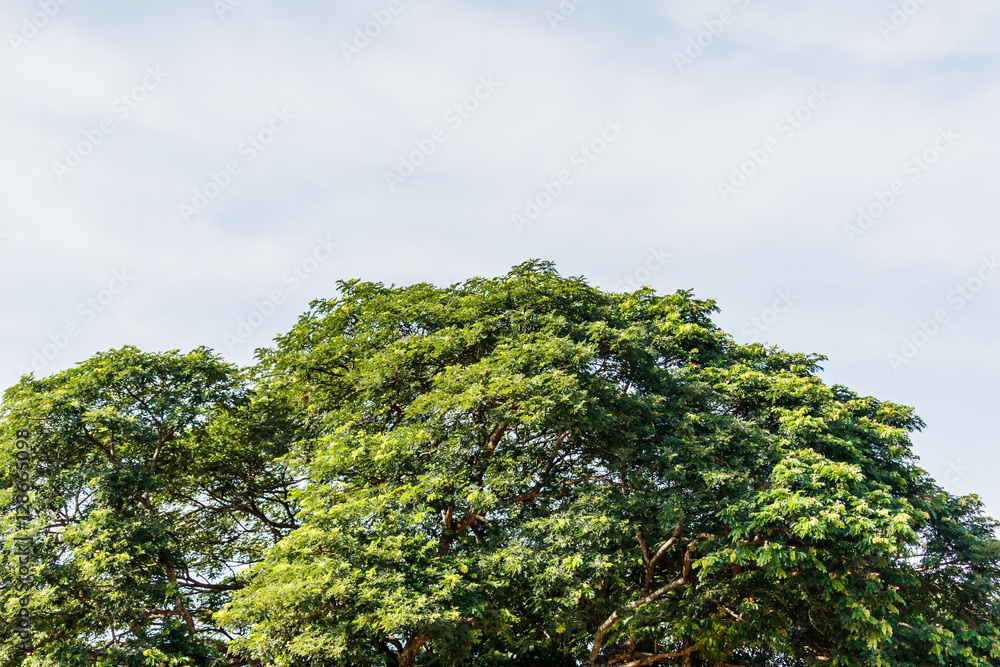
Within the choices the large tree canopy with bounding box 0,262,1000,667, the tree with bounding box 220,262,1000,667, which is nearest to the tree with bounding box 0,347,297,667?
the large tree canopy with bounding box 0,262,1000,667

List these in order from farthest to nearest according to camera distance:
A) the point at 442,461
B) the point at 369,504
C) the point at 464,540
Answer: the point at 464,540 → the point at 442,461 → the point at 369,504

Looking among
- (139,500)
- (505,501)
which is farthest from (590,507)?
(139,500)

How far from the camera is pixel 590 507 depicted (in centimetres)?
1198

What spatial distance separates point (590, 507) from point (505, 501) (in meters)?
1.46

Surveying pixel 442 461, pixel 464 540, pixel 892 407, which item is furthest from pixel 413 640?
pixel 892 407

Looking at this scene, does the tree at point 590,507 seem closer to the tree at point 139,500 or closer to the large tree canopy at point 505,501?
the large tree canopy at point 505,501

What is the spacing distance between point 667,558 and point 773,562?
3.77 metres

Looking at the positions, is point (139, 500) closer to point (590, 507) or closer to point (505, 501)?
point (505, 501)

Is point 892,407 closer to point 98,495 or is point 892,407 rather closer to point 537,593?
point 537,593

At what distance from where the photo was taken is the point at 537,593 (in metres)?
11.2

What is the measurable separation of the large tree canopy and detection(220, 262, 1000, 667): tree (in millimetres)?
54

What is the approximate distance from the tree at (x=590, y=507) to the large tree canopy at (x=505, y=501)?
54 mm

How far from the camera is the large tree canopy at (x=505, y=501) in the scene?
36.1 feet

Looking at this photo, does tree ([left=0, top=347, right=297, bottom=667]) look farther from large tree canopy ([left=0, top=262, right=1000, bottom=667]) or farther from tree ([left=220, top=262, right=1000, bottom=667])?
tree ([left=220, top=262, right=1000, bottom=667])
